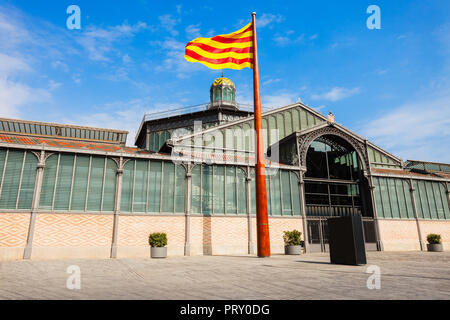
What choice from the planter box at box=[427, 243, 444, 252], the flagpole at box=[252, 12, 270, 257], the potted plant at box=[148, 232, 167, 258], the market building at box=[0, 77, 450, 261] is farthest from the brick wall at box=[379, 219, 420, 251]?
the potted plant at box=[148, 232, 167, 258]

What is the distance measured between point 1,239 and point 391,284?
19.7 meters

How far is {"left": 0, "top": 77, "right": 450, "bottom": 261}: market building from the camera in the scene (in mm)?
18547

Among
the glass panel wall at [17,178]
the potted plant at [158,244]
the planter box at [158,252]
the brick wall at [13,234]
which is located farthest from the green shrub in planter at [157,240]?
the glass panel wall at [17,178]

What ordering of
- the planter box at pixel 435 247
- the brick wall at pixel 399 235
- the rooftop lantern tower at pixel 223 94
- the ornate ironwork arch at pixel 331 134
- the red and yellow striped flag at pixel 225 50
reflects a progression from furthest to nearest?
the rooftop lantern tower at pixel 223 94 < the brick wall at pixel 399 235 < the ornate ironwork arch at pixel 331 134 < the planter box at pixel 435 247 < the red and yellow striped flag at pixel 225 50

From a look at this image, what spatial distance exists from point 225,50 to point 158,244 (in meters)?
12.9

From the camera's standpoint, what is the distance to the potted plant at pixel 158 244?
62.4 ft

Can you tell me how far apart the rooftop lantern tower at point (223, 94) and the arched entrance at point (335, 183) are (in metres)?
12.9

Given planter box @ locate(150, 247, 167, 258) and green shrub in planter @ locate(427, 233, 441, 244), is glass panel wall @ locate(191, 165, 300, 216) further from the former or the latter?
green shrub in planter @ locate(427, 233, 441, 244)

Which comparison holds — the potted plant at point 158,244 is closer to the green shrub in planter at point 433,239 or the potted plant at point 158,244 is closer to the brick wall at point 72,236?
the brick wall at point 72,236

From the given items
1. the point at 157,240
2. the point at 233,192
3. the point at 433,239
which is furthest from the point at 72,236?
the point at 433,239

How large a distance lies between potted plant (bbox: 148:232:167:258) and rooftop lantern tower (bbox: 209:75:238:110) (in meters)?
21.0

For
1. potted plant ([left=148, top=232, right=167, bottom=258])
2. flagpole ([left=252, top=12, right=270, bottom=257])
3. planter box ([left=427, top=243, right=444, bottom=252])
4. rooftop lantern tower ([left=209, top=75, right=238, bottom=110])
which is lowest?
planter box ([left=427, top=243, right=444, bottom=252])

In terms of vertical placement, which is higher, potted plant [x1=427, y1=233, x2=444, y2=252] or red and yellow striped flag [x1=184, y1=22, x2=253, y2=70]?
red and yellow striped flag [x1=184, y1=22, x2=253, y2=70]
